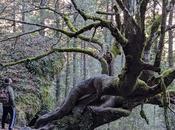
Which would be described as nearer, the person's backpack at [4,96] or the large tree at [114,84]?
the large tree at [114,84]

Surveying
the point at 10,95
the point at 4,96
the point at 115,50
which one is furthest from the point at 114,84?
the point at 4,96

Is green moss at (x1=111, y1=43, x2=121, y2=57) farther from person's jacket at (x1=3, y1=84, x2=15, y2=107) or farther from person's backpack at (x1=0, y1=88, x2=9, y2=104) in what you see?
person's backpack at (x1=0, y1=88, x2=9, y2=104)

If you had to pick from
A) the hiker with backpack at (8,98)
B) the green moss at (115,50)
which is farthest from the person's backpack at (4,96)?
the green moss at (115,50)

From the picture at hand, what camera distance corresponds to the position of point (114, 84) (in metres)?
10.0

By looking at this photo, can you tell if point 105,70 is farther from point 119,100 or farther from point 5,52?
point 5,52

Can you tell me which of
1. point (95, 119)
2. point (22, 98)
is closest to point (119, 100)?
point (95, 119)

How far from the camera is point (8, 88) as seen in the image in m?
12.1

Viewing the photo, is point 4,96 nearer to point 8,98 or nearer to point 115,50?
point 8,98

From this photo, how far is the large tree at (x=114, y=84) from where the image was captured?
8570 mm

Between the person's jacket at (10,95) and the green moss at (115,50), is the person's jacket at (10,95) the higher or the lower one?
the lower one

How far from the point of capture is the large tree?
8570mm

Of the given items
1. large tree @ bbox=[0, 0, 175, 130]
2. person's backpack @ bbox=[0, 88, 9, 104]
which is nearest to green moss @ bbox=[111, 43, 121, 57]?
large tree @ bbox=[0, 0, 175, 130]

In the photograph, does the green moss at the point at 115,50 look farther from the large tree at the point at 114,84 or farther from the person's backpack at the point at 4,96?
the person's backpack at the point at 4,96

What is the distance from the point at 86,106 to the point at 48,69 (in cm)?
851
